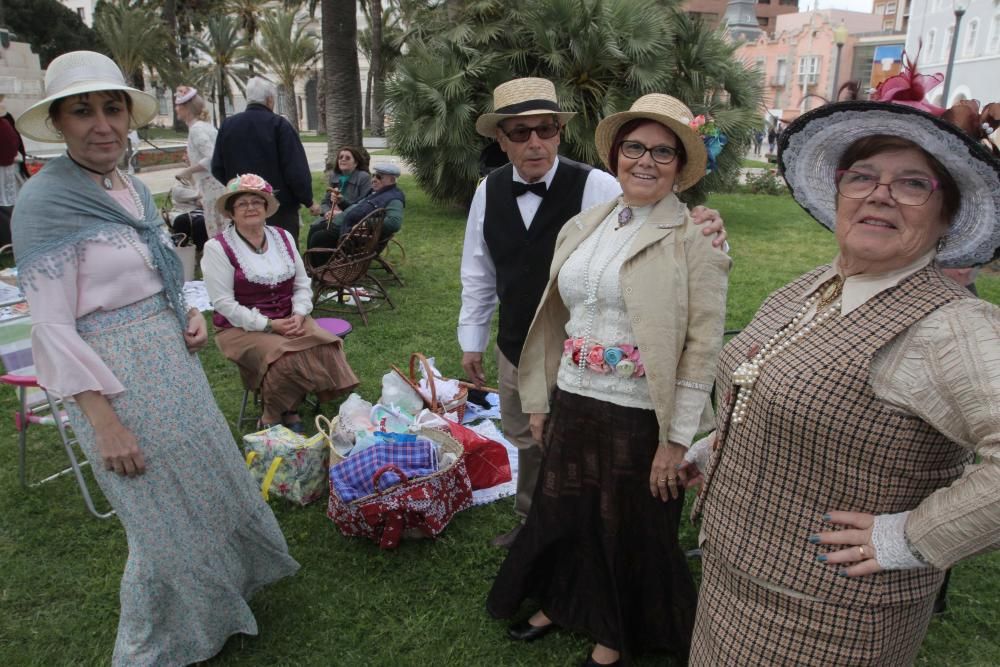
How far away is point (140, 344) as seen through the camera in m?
2.26

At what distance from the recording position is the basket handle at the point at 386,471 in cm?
319

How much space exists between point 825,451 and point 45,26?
4405 centimetres

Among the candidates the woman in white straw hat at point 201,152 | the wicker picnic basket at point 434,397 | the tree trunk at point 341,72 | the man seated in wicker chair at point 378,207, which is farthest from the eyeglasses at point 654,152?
the tree trunk at point 341,72

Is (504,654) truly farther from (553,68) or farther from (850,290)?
(553,68)

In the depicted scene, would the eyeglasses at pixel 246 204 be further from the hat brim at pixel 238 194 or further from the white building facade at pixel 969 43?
the white building facade at pixel 969 43

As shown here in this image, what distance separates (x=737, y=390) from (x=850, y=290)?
344mm

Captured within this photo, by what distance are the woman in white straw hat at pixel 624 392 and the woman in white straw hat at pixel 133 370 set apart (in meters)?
1.11

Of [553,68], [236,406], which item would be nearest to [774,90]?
[553,68]

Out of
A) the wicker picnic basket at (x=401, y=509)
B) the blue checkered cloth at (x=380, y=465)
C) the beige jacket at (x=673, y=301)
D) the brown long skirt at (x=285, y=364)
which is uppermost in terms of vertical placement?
the beige jacket at (x=673, y=301)

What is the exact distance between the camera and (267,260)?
168 inches

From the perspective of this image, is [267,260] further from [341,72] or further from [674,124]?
[341,72]

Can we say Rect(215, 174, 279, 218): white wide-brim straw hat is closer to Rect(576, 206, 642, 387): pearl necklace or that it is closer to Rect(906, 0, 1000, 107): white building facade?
Rect(576, 206, 642, 387): pearl necklace

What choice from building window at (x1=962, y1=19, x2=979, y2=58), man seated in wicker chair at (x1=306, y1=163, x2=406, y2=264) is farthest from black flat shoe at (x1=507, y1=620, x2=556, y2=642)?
building window at (x1=962, y1=19, x2=979, y2=58)

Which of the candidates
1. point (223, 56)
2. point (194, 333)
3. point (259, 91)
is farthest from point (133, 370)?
point (223, 56)
